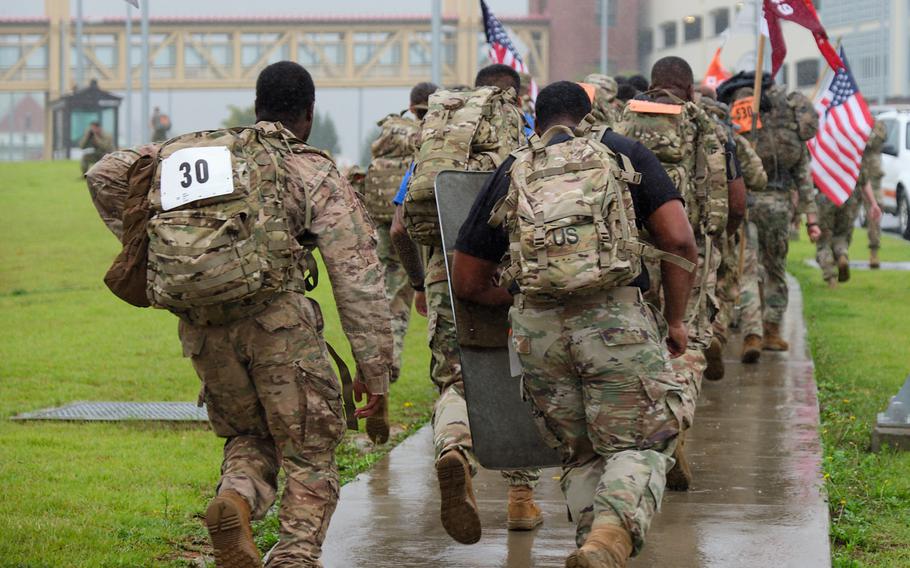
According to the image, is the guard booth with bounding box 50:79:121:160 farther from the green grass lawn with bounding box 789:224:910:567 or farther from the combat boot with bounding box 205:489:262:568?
the combat boot with bounding box 205:489:262:568

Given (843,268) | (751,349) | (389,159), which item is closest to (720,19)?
(843,268)

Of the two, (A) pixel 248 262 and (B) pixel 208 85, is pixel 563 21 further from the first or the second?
(A) pixel 248 262

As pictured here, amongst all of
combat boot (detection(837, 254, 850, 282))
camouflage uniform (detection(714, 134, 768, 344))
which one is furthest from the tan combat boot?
combat boot (detection(837, 254, 850, 282))

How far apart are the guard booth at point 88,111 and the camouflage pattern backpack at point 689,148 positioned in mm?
37263

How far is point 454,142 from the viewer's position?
640cm

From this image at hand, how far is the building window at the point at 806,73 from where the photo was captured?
62188 mm

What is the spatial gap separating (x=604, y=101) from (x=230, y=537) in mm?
5411

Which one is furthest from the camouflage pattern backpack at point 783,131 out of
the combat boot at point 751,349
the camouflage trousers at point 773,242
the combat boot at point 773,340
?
the combat boot at point 751,349

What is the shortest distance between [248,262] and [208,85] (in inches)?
2081

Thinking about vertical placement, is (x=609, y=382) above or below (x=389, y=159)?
below

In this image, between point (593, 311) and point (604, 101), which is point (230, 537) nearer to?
point (593, 311)

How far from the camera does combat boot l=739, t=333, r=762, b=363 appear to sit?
11.2 m

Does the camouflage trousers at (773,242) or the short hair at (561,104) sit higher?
the short hair at (561,104)

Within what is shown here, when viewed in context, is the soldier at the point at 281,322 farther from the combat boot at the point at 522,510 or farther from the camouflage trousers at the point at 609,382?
the combat boot at the point at 522,510
